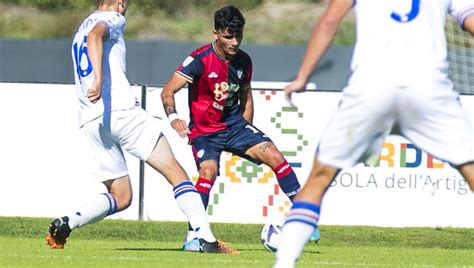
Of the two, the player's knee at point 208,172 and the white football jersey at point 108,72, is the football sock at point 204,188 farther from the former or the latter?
the white football jersey at point 108,72

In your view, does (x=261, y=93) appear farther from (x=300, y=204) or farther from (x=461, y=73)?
(x=300, y=204)

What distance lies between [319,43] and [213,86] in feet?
16.7

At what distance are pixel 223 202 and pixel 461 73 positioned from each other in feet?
22.9

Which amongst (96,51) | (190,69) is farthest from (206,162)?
(96,51)

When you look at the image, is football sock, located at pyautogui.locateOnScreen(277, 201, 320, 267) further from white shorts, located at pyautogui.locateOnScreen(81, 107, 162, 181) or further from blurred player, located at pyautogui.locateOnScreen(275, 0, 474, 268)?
white shorts, located at pyautogui.locateOnScreen(81, 107, 162, 181)

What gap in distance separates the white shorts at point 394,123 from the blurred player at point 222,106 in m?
4.57

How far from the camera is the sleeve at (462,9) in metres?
7.47

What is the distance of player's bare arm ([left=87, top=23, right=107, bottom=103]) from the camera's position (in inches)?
402

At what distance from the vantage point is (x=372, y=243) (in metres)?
14.8

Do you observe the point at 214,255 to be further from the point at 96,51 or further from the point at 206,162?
the point at 96,51

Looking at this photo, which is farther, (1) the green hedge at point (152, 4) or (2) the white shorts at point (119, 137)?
(1) the green hedge at point (152, 4)

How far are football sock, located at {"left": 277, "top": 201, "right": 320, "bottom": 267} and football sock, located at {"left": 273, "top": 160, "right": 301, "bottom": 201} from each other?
460 centimetres

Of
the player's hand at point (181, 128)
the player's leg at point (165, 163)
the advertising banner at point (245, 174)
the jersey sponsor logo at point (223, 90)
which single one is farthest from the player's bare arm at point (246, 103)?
the advertising banner at point (245, 174)

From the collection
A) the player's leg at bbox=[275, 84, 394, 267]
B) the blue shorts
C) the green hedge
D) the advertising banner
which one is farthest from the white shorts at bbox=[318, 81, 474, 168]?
the green hedge
